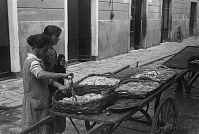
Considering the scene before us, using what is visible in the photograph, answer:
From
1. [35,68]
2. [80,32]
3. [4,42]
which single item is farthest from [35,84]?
[80,32]

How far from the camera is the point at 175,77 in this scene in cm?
448

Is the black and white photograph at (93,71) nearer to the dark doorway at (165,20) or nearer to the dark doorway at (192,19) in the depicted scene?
the dark doorway at (165,20)

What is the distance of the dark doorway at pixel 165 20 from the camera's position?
18.3m

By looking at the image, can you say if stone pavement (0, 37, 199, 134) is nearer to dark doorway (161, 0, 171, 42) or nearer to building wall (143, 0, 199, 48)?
Result: building wall (143, 0, 199, 48)

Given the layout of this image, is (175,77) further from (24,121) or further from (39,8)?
(39,8)

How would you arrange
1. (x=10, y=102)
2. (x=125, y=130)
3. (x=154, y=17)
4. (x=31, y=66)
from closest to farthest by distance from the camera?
(x=31, y=66) < (x=125, y=130) < (x=10, y=102) < (x=154, y=17)

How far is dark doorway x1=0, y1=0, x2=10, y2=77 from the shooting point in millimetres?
7676

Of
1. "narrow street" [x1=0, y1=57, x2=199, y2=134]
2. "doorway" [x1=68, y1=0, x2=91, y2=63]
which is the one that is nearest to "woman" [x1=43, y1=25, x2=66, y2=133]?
"narrow street" [x1=0, y1=57, x2=199, y2=134]

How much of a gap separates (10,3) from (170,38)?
44.7ft

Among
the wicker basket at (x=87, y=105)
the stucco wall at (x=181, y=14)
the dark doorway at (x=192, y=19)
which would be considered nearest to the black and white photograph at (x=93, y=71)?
the wicker basket at (x=87, y=105)

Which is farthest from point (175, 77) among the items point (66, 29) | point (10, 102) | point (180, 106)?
point (66, 29)

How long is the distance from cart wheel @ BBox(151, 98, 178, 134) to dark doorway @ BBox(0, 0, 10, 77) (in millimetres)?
5112

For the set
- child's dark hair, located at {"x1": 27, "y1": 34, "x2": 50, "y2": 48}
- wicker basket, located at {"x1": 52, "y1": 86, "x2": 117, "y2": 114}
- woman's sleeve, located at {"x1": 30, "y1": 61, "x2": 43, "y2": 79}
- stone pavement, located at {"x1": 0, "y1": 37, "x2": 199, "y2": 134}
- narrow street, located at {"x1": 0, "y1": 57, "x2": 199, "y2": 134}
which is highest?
child's dark hair, located at {"x1": 27, "y1": 34, "x2": 50, "y2": 48}

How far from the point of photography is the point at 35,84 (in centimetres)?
324
